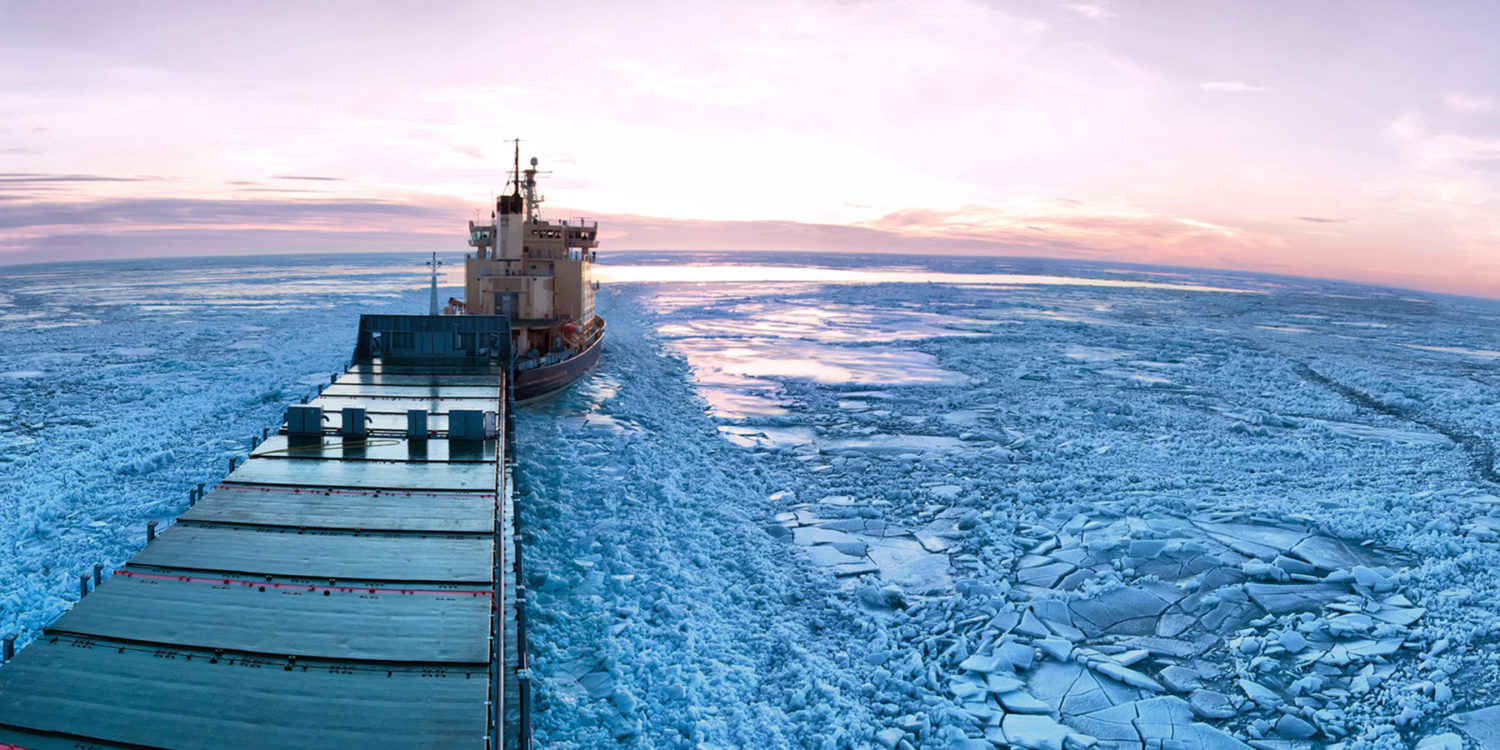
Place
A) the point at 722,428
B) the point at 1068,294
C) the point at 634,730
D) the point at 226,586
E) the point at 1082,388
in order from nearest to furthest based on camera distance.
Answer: the point at 226,586, the point at 634,730, the point at 722,428, the point at 1082,388, the point at 1068,294

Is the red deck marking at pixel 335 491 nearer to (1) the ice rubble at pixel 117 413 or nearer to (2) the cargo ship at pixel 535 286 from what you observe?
(1) the ice rubble at pixel 117 413

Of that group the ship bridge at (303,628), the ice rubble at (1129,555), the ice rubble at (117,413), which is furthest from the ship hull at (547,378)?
the ship bridge at (303,628)

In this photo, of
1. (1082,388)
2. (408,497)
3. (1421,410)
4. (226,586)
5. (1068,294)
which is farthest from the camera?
(1068,294)

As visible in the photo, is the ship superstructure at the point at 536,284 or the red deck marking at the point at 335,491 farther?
the ship superstructure at the point at 536,284

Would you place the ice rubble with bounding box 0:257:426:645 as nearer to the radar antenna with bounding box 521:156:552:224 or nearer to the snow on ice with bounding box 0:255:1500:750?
the snow on ice with bounding box 0:255:1500:750

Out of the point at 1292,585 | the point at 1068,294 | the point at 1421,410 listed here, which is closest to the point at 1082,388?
the point at 1421,410

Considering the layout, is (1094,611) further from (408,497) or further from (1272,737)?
(408,497)

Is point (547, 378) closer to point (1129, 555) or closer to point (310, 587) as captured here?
point (310, 587)
